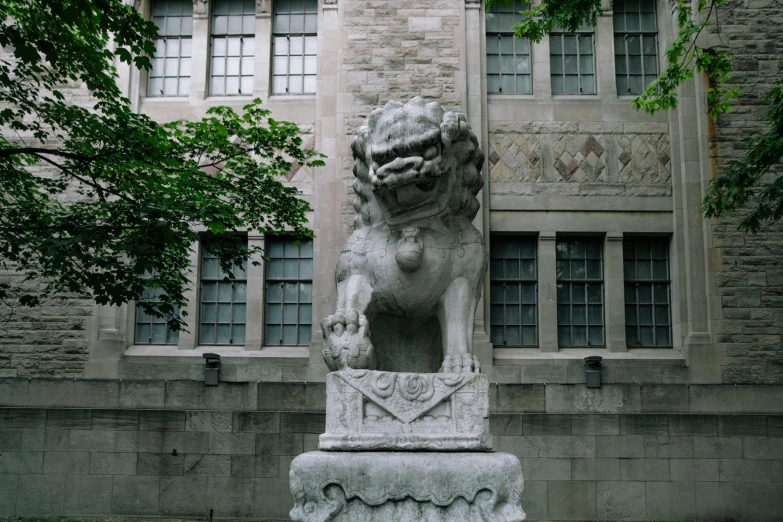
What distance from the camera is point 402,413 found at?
516 centimetres

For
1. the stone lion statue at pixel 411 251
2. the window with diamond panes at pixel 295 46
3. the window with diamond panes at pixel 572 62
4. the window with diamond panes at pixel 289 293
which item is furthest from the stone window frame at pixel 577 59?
the stone lion statue at pixel 411 251

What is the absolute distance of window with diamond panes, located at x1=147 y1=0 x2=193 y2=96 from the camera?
19.5 m

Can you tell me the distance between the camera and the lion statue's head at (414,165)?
5352 mm

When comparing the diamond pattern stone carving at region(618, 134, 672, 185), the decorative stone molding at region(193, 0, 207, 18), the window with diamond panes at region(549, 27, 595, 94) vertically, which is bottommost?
the diamond pattern stone carving at region(618, 134, 672, 185)

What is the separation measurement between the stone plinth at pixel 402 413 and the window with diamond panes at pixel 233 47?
1508cm

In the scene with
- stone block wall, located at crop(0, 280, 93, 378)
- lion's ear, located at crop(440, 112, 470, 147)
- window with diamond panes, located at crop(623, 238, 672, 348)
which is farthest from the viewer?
window with diamond panes, located at crop(623, 238, 672, 348)

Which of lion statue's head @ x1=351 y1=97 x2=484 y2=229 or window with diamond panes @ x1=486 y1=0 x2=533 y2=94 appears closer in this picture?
lion statue's head @ x1=351 y1=97 x2=484 y2=229

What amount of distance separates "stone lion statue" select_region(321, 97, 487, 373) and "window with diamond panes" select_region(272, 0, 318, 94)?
1397 centimetres

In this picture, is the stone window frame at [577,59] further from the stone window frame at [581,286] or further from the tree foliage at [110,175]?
the tree foliage at [110,175]

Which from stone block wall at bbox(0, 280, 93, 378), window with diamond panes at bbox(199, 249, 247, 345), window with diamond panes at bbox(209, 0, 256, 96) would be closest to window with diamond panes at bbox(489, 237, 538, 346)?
window with diamond panes at bbox(199, 249, 247, 345)

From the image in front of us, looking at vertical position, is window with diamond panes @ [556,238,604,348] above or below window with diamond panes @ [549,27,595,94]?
below

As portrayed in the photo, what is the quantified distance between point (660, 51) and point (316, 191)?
333 inches

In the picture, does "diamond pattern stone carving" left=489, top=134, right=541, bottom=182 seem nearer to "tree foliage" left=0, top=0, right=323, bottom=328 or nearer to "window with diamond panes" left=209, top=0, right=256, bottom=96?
"tree foliage" left=0, top=0, right=323, bottom=328

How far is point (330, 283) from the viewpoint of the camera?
17812mm
